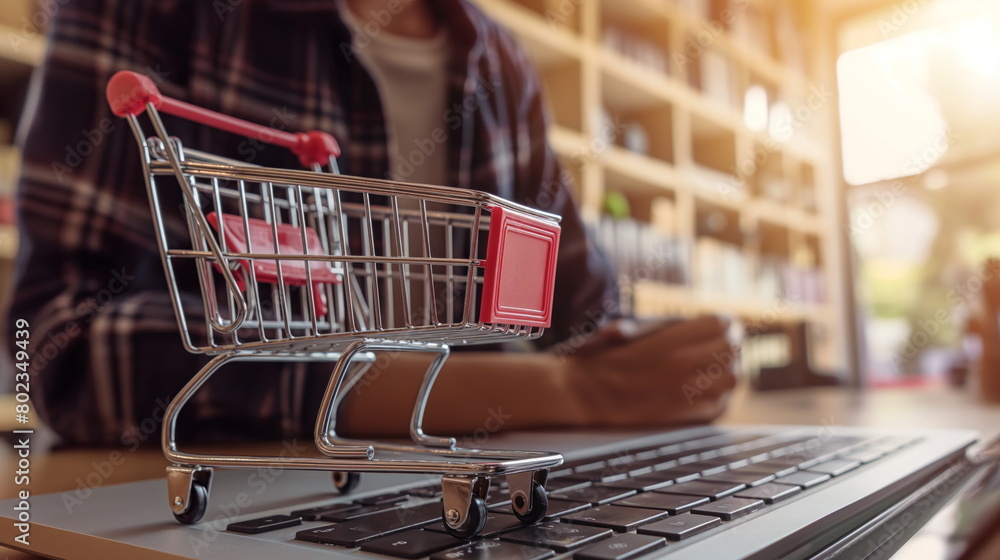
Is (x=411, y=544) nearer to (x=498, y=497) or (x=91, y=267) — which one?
(x=498, y=497)

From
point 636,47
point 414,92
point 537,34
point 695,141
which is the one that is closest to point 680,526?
point 414,92

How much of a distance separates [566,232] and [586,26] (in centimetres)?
126

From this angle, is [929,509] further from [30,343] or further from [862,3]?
[862,3]

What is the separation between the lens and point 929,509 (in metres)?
0.53

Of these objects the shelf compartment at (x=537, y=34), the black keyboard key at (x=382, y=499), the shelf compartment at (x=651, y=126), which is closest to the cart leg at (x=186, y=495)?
the black keyboard key at (x=382, y=499)

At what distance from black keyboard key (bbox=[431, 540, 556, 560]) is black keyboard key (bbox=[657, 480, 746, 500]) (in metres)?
0.16

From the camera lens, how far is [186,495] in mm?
455

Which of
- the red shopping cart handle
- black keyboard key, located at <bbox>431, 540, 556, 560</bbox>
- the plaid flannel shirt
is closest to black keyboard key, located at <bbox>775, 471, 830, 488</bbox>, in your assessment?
black keyboard key, located at <bbox>431, 540, 556, 560</bbox>

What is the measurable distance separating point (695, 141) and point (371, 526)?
317cm

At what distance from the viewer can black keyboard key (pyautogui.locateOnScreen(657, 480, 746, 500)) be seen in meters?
0.48

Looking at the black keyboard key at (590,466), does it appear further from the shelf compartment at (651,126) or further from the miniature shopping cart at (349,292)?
the shelf compartment at (651,126)

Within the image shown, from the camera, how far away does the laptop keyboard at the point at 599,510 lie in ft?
1.19

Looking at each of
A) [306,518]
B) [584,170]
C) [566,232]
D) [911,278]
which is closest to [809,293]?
[911,278]

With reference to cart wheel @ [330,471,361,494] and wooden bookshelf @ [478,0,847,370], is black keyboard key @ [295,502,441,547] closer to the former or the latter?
cart wheel @ [330,471,361,494]
